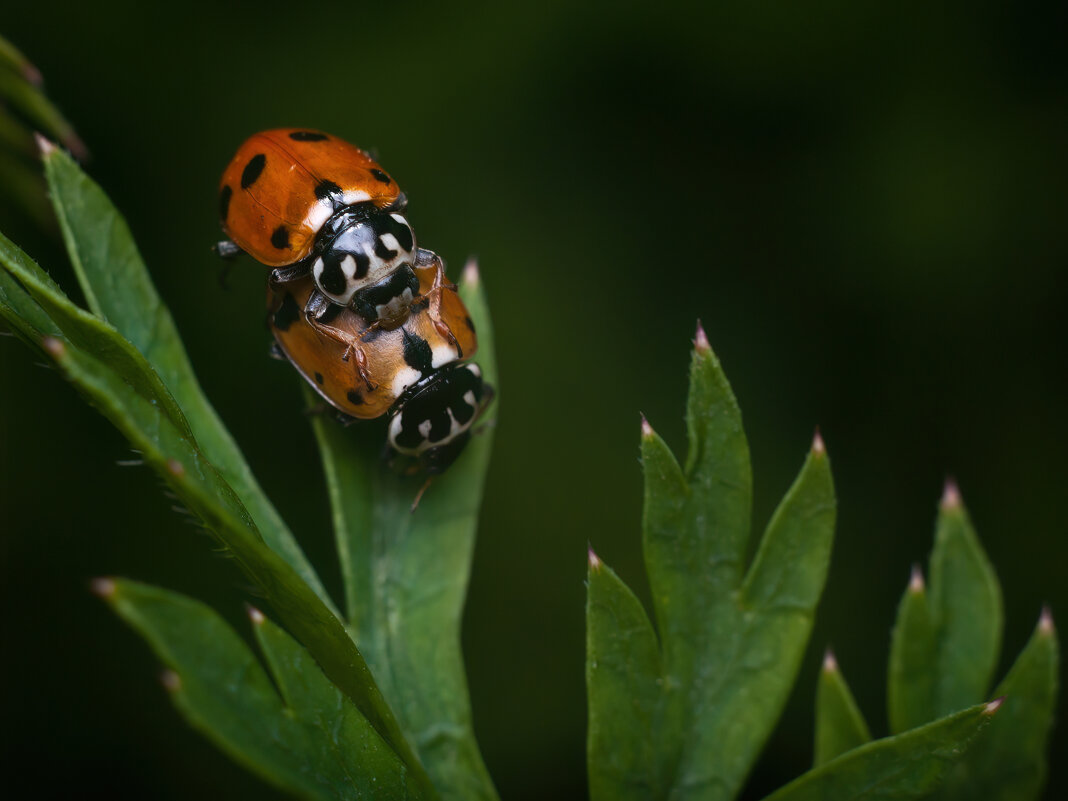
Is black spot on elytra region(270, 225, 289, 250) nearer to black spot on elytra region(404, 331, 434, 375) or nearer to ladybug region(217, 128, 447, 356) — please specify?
ladybug region(217, 128, 447, 356)

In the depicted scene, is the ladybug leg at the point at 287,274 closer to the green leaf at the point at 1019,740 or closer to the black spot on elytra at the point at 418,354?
the black spot on elytra at the point at 418,354

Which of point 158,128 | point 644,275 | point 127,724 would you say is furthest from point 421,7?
point 127,724

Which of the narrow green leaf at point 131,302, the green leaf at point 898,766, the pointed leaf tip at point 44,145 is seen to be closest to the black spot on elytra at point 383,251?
the narrow green leaf at point 131,302

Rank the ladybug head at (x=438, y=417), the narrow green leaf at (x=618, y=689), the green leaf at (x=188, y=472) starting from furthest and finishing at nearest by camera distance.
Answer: the ladybug head at (x=438, y=417)
the narrow green leaf at (x=618, y=689)
the green leaf at (x=188, y=472)

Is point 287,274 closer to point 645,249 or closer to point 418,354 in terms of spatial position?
point 418,354

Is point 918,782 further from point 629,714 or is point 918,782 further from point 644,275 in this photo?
point 644,275
